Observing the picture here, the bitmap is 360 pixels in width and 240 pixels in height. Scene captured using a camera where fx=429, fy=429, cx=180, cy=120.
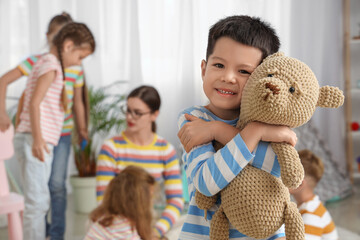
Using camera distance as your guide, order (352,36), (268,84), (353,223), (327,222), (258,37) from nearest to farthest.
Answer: (268,84) < (258,37) < (327,222) < (353,223) < (352,36)

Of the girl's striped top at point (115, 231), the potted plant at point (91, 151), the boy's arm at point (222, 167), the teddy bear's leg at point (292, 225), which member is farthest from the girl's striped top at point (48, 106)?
the teddy bear's leg at point (292, 225)

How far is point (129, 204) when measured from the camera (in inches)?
63.6

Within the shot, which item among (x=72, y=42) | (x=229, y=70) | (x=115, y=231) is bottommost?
(x=115, y=231)

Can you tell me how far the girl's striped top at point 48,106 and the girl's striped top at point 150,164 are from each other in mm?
237

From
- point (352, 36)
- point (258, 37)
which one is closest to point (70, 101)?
point (258, 37)

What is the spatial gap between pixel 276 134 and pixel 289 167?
0.06 metres

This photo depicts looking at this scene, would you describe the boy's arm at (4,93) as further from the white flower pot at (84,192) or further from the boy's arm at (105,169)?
the white flower pot at (84,192)

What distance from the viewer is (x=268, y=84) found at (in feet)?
2.28

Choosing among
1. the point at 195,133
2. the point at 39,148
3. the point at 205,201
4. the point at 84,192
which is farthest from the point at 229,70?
the point at 84,192

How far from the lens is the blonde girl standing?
1785 millimetres

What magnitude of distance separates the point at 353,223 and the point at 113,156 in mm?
1450

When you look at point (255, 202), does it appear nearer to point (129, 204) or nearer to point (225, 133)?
point (225, 133)

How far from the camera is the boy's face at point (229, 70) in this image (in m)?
0.79

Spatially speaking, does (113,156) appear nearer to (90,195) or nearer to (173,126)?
(90,195)
